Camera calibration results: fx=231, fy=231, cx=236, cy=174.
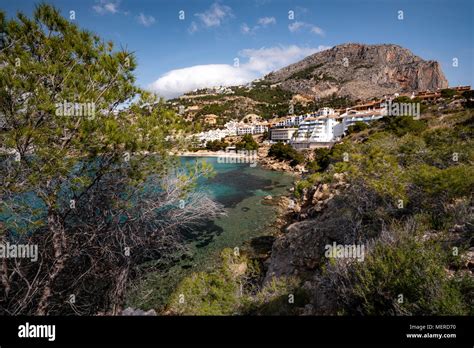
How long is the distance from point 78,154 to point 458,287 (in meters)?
6.72

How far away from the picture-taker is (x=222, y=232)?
15.8 m

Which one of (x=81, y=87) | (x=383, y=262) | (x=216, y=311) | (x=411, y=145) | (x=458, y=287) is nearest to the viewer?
(x=458, y=287)

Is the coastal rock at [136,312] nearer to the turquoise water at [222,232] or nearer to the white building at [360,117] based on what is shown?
the turquoise water at [222,232]

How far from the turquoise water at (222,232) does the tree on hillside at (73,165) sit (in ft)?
5.66

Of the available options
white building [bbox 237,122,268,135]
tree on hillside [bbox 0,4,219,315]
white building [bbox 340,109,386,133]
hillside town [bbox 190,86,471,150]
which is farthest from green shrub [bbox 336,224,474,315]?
white building [bbox 237,122,268,135]

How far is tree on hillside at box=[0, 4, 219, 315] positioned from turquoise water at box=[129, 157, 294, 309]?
1726 millimetres

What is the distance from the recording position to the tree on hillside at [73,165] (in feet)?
13.6

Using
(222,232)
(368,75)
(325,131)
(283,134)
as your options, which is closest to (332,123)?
(325,131)

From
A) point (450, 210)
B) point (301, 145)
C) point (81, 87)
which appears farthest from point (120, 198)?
point (301, 145)

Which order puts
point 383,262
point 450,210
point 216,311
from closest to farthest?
point 383,262, point 216,311, point 450,210

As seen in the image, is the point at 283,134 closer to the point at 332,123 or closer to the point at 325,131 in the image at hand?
the point at 325,131

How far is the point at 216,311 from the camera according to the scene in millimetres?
5262

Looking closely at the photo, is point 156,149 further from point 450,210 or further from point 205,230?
point 205,230

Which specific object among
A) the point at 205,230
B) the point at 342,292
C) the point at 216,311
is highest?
the point at 342,292
